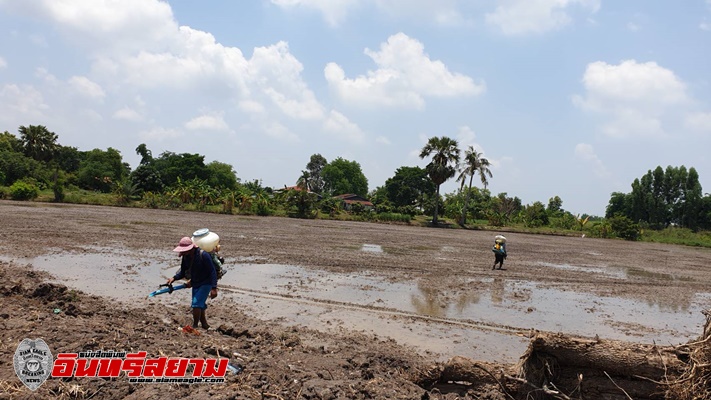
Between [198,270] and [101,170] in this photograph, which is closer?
[198,270]

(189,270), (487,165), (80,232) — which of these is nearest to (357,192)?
(487,165)

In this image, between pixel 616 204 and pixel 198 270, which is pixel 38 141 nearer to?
pixel 198 270

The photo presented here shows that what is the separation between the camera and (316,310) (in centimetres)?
988

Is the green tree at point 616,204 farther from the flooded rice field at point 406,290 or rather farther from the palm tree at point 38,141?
the palm tree at point 38,141

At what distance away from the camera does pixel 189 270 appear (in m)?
6.82

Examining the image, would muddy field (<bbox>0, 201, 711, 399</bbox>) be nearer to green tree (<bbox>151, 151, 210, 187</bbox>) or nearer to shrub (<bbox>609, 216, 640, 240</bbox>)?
shrub (<bbox>609, 216, 640, 240</bbox>)

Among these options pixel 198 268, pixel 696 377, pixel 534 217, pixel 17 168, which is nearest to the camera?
pixel 696 377

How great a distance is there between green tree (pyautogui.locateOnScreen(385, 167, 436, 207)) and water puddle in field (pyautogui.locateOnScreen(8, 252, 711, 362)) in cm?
7687

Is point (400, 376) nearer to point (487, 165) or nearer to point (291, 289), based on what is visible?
point (291, 289)

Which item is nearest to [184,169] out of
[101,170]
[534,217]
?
[101,170]

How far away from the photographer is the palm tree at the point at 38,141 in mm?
54531

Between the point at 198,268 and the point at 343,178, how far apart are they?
353 feet

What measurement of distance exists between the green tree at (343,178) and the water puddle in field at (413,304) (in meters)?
96.4

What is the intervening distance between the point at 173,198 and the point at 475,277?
47.9 metres
